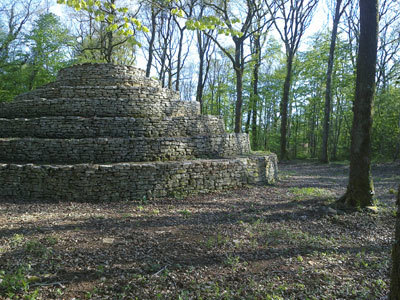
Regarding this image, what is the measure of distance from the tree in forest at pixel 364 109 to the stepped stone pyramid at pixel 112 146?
12.6 ft

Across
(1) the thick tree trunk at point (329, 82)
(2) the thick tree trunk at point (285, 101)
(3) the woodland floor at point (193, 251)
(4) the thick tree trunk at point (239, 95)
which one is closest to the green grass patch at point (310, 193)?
(3) the woodland floor at point (193, 251)

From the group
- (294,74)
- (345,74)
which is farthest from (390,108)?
(294,74)

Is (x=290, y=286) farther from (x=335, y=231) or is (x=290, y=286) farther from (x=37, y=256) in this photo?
(x=37, y=256)

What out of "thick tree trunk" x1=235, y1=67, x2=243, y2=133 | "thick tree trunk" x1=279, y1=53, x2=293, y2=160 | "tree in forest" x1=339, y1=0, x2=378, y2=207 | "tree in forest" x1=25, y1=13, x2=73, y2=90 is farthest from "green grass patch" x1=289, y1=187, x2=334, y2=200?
"tree in forest" x1=25, y1=13, x2=73, y2=90

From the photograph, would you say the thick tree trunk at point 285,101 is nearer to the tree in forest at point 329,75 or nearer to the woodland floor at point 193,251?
the tree in forest at point 329,75

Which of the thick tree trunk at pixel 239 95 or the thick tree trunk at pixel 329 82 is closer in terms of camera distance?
the thick tree trunk at pixel 239 95

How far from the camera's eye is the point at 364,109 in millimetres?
5859

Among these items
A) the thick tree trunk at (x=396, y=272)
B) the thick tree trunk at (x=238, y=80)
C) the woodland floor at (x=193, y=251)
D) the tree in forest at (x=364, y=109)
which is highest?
the thick tree trunk at (x=238, y=80)

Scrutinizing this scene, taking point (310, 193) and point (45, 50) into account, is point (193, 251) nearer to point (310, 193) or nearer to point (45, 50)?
point (310, 193)

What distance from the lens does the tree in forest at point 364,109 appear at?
5.80 meters

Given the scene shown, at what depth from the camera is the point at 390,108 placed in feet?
58.2

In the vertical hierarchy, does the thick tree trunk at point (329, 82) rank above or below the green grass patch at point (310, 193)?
above

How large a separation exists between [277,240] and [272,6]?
17.9 m

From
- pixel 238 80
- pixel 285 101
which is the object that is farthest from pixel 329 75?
pixel 238 80
